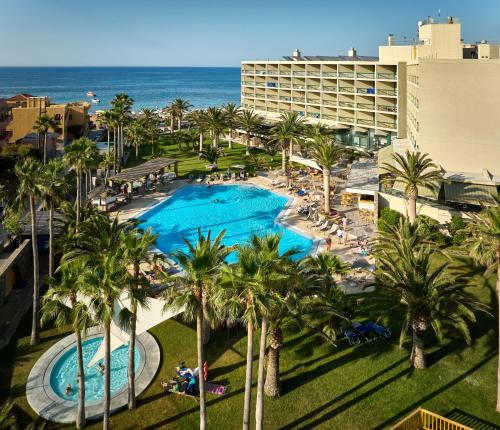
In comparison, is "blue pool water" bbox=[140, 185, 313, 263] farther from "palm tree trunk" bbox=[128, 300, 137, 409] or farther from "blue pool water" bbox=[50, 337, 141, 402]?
"palm tree trunk" bbox=[128, 300, 137, 409]

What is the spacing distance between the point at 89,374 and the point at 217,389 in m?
6.44

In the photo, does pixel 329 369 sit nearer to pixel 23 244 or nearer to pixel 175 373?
pixel 175 373

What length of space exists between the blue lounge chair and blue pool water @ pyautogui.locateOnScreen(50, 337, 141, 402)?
400 inches

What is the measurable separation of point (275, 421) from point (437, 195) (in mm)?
22204

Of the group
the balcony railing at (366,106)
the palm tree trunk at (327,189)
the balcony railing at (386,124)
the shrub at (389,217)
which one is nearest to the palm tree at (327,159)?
the palm tree trunk at (327,189)

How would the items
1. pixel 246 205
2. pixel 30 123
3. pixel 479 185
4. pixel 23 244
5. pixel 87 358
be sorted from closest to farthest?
pixel 87 358 → pixel 23 244 → pixel 479 185 → pixel 246 205 → pixel 30 123

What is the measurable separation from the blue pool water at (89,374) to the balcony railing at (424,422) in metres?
11.8

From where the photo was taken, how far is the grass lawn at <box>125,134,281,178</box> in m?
56.1

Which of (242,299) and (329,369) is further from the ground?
(242,299)

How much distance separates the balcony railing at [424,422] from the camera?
14.9m

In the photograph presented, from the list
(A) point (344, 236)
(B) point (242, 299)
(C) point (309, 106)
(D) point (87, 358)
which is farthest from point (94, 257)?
(C) point (309, 106)

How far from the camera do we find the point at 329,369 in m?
19.0

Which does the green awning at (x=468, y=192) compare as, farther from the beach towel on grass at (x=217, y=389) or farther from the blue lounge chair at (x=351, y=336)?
the beach towel on grass at (x=217, y=389)

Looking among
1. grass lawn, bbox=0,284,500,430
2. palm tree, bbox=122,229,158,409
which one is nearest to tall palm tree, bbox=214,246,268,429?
palm tree, bbox=122,229,158,409
